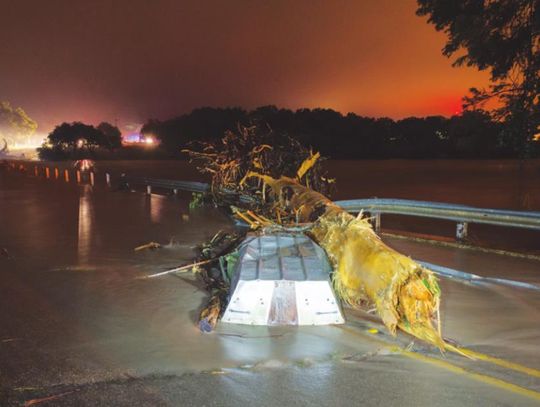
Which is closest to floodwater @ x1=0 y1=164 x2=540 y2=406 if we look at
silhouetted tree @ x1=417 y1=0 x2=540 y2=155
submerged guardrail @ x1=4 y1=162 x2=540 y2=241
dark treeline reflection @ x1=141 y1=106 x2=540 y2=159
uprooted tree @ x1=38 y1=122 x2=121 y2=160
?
submerged guardrail @ x1=4 y1=162 x2=540 y2=241

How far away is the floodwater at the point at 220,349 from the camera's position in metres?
3.68

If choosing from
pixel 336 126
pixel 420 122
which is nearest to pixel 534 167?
pixel 336 126

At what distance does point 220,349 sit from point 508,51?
9619 mm

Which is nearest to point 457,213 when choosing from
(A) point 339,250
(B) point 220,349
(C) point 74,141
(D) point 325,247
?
(D) point 325,247

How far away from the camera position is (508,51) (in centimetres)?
1074

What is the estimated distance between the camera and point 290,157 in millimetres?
11977

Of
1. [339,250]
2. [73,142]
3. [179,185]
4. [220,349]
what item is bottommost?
[220,349]

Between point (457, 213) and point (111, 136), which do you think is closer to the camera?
point (457, 213)

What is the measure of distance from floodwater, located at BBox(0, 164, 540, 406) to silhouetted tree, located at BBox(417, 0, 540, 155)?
4013 millimetres

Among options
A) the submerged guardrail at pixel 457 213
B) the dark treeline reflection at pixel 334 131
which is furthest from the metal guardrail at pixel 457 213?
the dark treeline reflection at pixel 334 131

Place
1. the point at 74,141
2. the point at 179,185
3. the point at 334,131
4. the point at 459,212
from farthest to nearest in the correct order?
the point at 74,141, the point at 334,131, the point at 179,185, the point at 459,212

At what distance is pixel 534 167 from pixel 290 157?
32.3 m

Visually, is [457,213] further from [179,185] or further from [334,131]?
[334,131]

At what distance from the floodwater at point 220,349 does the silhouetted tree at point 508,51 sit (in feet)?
13.2
